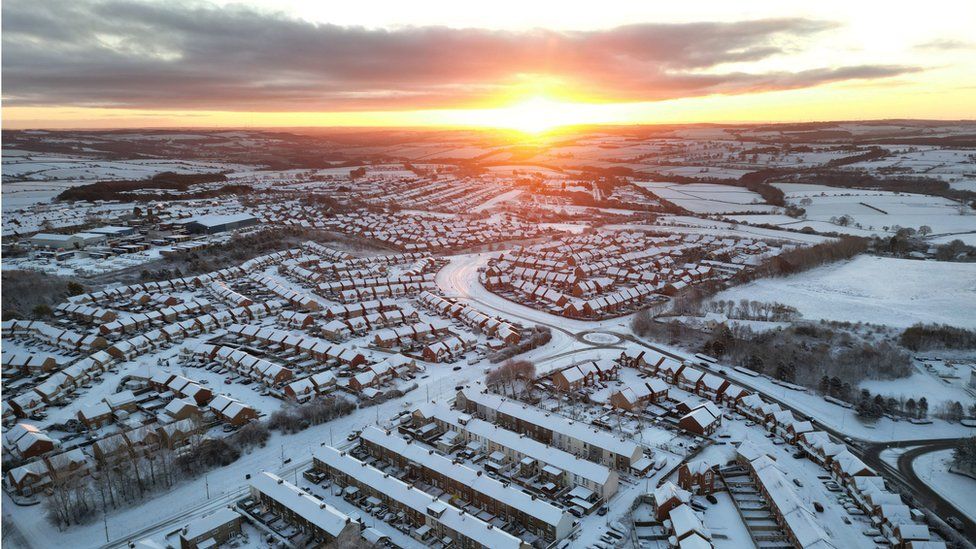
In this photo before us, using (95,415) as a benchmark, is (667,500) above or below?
above

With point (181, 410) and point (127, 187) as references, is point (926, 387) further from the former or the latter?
point (127, 187)

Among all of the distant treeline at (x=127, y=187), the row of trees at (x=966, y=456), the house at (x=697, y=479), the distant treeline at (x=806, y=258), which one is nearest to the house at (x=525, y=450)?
the house at (x=697, y=479)

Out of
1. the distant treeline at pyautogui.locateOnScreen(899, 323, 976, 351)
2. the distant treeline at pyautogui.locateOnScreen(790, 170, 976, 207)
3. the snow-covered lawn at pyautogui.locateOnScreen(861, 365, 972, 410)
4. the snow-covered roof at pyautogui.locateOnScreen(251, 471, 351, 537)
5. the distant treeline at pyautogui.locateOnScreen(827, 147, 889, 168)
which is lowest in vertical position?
the snow-covered roof at pyautogui.locateOnScreen(251, 471, 351, 537)

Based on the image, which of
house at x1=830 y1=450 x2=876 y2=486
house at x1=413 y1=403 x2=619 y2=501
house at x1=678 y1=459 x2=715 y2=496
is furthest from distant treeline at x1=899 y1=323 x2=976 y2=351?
house at x1=413 y1=403 x2=619 y2=501

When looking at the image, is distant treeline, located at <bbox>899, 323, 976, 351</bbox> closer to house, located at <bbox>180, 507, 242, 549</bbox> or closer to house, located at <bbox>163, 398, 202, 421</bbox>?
house, located at <bbox>180, 507, 242, 549</bbox>

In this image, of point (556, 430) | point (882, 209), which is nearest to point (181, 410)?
point (556, 430)

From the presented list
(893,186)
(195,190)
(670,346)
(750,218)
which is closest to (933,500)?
(670,346)

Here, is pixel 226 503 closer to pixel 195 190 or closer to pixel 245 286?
pixel 245 286
